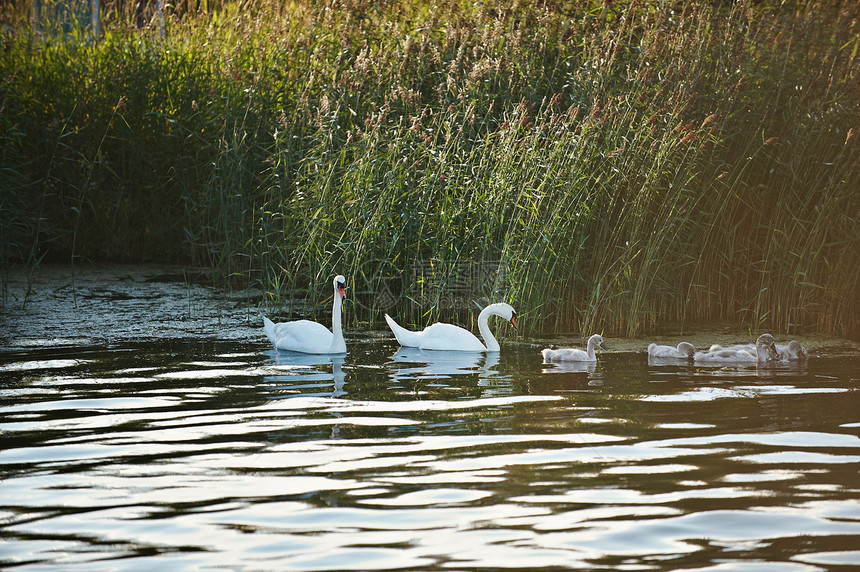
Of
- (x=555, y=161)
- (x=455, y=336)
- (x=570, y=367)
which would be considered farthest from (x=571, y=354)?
(x=555, y=161)

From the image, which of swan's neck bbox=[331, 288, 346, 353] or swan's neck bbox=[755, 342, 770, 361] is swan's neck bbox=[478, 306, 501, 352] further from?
swan's neck bbox=[755, 342, 770, 361]

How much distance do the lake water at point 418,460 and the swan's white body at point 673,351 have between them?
164 millimetres

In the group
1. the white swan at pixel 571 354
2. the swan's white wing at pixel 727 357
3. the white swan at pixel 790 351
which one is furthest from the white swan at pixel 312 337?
the white swan at pixel 790 351

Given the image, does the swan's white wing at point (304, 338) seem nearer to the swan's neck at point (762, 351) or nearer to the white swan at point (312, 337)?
the white swan at point (312, 337)

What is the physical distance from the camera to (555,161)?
9664 millimetres

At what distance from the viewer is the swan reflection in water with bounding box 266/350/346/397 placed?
296 inches

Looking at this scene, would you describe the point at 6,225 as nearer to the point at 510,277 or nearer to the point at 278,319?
the point at 278,319

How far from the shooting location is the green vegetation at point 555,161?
965 centimetres

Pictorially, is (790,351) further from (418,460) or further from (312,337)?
(418,460)

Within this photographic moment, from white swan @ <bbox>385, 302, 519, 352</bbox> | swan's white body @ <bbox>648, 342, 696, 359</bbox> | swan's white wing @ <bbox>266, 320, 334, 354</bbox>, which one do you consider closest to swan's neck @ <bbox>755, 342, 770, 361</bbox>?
swan's white body @ <bbox>648, 342, 696, 359</bbox>

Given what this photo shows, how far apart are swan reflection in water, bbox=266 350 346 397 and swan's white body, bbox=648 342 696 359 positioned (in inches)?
91.1

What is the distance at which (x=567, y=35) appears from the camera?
11.3 m

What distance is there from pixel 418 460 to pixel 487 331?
12.3 ft

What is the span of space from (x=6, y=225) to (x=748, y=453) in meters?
8.00
